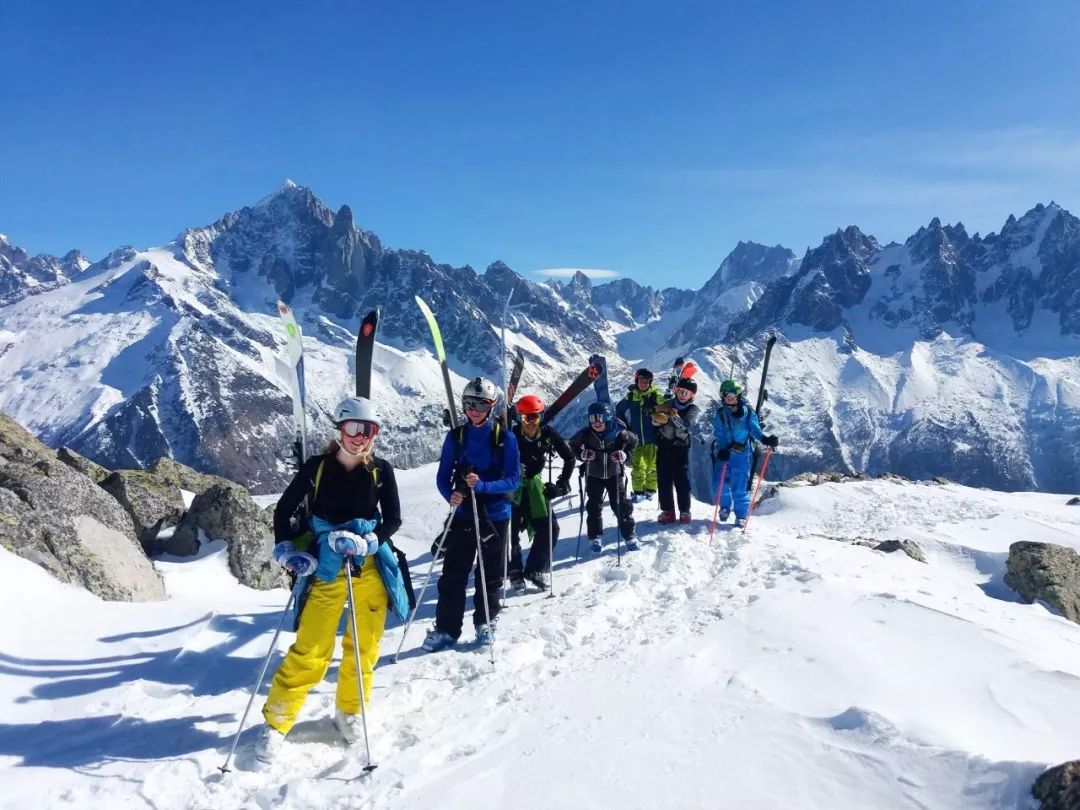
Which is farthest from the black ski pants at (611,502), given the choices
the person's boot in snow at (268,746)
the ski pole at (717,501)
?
the person's boot in snow at (268,746)

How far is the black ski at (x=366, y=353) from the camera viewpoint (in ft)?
31.1

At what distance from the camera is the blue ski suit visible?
14.5m

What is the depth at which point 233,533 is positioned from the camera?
1402 centimetres

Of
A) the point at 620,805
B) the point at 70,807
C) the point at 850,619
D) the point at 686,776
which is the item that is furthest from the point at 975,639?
the point at 70,807

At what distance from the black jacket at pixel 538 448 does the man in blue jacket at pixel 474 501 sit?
2.00 meters

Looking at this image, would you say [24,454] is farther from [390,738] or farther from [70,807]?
[390,738]

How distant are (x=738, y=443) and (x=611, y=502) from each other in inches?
127

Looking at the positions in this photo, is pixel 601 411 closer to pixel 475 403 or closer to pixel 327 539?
pixel 475 403

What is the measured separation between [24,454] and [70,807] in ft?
33.3

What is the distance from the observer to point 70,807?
5223 millimetres

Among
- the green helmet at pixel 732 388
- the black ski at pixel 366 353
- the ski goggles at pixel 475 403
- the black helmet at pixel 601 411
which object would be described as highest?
the black ski at pixel 366 353

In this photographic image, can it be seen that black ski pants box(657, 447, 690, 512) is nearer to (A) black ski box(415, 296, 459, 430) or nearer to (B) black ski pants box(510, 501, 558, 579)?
(B) black ski pants box(510, 501, 558, 579)

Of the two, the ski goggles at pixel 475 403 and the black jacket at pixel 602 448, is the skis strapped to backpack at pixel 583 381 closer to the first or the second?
the black jacket at pixel 602 448

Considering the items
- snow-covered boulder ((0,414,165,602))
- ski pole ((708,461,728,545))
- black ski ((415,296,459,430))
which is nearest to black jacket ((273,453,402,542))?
black ski ((415,296,459,430))
